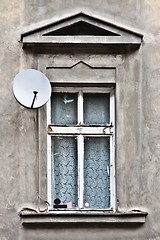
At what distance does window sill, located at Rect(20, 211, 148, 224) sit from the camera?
9523 mm

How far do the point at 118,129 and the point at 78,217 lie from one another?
1092 mm

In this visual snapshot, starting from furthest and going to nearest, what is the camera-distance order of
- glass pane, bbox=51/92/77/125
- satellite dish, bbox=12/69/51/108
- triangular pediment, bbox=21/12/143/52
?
1. glass pane, bbox=51/92/77/125
2. triangular pediment, bbox=21/12/143/52
3. satellite dish, bbox=12/69/51/108

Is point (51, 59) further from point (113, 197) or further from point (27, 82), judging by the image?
point (113, 197)

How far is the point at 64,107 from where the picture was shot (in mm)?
9977

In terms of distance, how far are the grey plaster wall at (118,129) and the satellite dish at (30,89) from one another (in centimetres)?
31

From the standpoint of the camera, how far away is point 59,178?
9875mm

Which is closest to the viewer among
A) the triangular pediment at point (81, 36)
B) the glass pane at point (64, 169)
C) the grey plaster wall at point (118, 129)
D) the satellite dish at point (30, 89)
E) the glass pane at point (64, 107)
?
the satellite dish at point (30, 89)

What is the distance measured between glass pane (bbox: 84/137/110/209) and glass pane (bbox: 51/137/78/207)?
0.14 m

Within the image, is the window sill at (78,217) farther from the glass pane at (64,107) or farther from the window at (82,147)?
the glass pane at (64,107)

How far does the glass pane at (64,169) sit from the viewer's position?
9852mm

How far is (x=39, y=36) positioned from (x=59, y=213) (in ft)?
6.53

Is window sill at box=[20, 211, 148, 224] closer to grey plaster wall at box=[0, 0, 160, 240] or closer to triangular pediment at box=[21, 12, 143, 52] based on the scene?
grey plaster wall at box=[0, 0, 160, 240]

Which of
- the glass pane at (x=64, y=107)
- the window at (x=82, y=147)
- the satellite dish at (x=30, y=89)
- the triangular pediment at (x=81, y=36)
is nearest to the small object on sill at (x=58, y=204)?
the window at (x=82, y=147)

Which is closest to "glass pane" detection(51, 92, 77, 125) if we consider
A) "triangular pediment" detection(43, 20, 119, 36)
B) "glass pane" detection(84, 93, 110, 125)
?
"glass pane" detection(84, 93, 110, 125)
